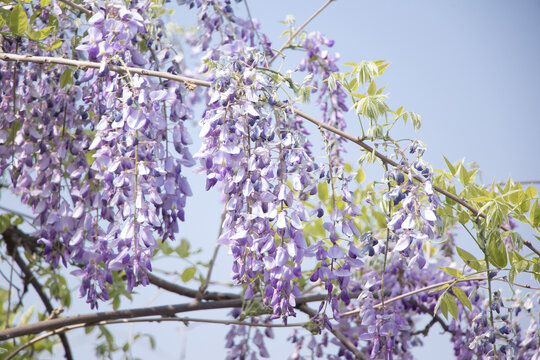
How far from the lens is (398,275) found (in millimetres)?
2256

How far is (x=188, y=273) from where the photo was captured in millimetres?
2215

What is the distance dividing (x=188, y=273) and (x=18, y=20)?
3.40 feet

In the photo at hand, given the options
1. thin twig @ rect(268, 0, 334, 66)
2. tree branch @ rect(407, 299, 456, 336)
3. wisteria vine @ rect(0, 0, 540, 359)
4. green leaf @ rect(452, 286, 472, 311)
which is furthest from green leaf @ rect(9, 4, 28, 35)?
tree branch @ rect(407, 299, 456, 336)

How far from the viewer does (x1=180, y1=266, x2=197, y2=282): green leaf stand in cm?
221

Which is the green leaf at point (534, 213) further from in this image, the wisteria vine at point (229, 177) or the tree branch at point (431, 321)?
the tree branch at point (431, 321)

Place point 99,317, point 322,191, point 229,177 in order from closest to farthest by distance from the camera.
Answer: point 229,177, point 99,317, point 322,191

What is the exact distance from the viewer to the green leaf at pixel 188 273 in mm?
2209

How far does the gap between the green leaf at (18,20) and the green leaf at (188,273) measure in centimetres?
99

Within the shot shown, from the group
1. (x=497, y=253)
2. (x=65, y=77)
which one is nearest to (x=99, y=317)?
(x=65, y=77)

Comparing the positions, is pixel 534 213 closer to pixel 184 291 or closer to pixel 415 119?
pixel 415 119

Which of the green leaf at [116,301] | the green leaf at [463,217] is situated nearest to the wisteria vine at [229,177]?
the green leaf at [463,217]

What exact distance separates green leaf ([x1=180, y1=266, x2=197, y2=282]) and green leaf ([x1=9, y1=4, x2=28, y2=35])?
99cm

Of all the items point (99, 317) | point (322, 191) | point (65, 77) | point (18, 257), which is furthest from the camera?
point (18, 257)

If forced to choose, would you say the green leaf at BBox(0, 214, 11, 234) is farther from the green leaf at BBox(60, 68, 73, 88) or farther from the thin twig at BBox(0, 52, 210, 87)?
the thin twig at BBox(0, 52, 210, 87)
